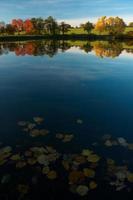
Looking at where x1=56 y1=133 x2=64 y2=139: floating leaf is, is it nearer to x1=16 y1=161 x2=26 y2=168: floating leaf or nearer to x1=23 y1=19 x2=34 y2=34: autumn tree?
x1=16 y1=161 x2=26 y2=168: floating leaf

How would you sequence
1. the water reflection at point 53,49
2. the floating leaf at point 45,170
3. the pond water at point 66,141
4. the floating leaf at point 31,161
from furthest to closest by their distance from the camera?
the water reflection at point 53,49
the floating leaf at point 31,161
the floating leaf at point 45,170
the pond water at point 66,141

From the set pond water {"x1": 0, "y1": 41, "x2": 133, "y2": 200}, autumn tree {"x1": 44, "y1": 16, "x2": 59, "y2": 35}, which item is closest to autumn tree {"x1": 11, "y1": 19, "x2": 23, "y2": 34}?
autumn tree {"x1": 44, "y1": 16, "x2": 59, "y2": 35}

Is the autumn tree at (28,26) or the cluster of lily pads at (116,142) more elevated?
the autumn tree at (28,26)

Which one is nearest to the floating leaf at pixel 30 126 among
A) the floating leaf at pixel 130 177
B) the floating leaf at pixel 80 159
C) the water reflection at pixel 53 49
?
the floating leaf at pixel 80 159

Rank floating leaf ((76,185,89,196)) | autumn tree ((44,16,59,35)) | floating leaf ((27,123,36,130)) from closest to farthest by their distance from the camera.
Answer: floating leaf ((76,185,89,196)), floating leaf ((27,123,36,130)), autumn tree ((44,16,59,35))

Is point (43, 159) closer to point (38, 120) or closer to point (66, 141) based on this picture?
point (66, 141)

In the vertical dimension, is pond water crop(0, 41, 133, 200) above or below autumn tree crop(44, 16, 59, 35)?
below

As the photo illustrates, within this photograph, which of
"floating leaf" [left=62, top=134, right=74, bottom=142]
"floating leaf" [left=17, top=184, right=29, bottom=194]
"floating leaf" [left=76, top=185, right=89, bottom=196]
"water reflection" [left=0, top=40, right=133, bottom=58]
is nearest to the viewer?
"floating leaf" [left=76, top=185, right=89, bottom=196]

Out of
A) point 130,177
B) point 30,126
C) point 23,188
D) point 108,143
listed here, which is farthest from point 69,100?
point 23,188

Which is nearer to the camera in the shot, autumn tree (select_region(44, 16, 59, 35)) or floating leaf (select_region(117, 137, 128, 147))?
floating leaf (select_region(117, 137, 128, 147))

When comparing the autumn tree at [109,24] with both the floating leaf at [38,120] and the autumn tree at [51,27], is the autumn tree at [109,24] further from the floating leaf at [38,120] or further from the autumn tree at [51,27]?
the floating leaf at [38,120]

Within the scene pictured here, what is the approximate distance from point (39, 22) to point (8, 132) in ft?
386

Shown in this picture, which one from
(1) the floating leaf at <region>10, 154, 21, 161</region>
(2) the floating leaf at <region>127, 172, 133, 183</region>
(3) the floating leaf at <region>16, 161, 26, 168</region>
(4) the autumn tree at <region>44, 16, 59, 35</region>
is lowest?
(2) the floating leaf at <region>127, 172, 133, 183</region>

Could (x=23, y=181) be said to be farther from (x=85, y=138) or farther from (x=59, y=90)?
(x=59, y=90)
